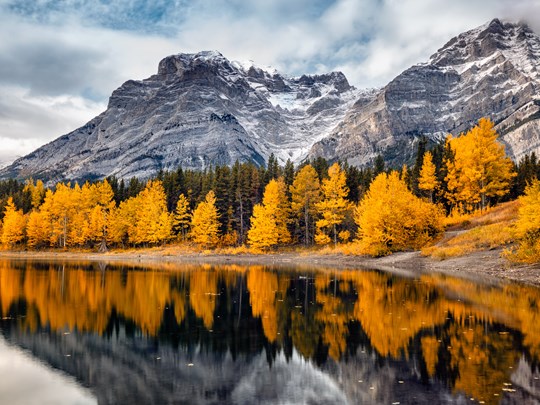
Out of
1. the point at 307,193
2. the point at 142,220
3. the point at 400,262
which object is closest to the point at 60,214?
the point at 142,220

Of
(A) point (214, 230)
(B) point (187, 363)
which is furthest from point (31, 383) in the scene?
(A) point (214, 230)

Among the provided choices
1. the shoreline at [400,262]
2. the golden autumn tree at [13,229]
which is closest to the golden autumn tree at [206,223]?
the shoreline at [400,262]

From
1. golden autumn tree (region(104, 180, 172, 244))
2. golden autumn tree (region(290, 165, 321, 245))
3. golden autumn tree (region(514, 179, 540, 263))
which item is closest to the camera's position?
golden autumn tree (region(514, 179, 540, 263))

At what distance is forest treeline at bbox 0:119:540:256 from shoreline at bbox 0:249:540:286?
3449mm

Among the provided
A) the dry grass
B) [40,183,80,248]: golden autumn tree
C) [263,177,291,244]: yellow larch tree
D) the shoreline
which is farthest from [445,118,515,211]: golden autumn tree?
[40,183,80,248]: golden autumn tree

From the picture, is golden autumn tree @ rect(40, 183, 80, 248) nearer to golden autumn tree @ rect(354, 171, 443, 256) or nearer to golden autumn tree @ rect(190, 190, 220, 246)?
golden autumn tree @ rect(190, 190, 220, 246)

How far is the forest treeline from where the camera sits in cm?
6475

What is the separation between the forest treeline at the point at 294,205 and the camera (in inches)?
2549

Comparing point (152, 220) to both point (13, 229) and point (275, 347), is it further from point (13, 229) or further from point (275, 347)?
point (275, 347)

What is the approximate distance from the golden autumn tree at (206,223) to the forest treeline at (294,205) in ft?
0.68

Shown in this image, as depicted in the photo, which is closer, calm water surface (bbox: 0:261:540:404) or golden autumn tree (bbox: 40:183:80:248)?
calm water surface (bbox: 0:261:540:404)

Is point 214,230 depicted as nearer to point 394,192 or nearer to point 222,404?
point 394,192

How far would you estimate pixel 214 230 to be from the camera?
93.2 meters

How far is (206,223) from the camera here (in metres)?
93.2
